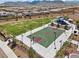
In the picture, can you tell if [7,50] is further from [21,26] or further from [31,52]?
[21,26]

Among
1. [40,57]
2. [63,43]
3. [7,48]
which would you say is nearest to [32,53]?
[40,57]

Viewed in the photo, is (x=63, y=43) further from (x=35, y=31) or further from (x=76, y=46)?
(x=35, y=31)

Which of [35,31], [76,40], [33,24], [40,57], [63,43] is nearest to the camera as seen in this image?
[40,57]

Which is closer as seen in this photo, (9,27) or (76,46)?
(76,46)

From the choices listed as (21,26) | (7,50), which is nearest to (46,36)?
(21,26)

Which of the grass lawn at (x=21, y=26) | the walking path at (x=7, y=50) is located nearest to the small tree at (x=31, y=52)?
the walking path at (x=7, y=50)

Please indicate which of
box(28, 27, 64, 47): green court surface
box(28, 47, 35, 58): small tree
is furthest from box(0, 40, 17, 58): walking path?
box(28, 27, 64, 47): green court surface
